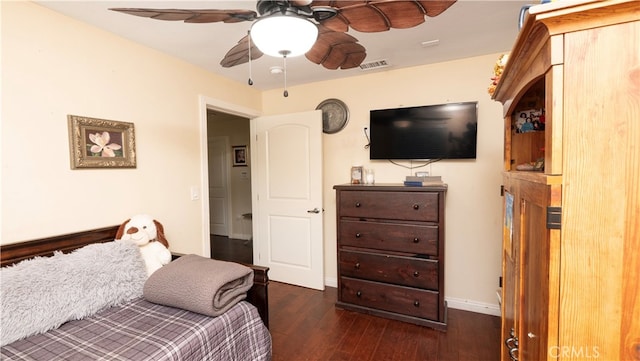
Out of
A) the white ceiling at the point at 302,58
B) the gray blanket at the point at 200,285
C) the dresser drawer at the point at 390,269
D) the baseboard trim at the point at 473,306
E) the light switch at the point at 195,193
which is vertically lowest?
the baseboard trim at the point at 473,306

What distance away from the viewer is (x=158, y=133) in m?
2.25

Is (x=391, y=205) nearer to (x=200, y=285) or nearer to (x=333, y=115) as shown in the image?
(x=333, y=115)

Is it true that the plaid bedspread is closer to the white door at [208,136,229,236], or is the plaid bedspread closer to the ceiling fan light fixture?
the ceiling fan light fixture

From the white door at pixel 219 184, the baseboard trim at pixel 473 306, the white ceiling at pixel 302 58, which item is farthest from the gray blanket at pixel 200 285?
the white door at pixel 219 184

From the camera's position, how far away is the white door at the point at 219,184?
17.7ft

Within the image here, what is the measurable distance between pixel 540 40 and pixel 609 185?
A: 39 centimetres

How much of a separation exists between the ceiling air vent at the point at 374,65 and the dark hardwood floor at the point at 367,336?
→ 2.33 metres

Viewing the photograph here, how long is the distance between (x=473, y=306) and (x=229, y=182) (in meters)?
4.43

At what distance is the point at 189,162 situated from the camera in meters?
2.52

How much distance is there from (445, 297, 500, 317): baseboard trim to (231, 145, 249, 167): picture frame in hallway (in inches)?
157

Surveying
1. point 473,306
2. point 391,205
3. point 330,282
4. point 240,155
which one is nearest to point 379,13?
point 391,205

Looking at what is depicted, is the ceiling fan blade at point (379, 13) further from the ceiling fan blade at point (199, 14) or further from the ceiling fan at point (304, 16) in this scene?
the ceiling fan blade at point (199, 14)

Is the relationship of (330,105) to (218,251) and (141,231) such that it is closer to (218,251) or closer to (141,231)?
(141,231)

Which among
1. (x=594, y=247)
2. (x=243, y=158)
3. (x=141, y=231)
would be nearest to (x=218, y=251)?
(x=243, y=158)
